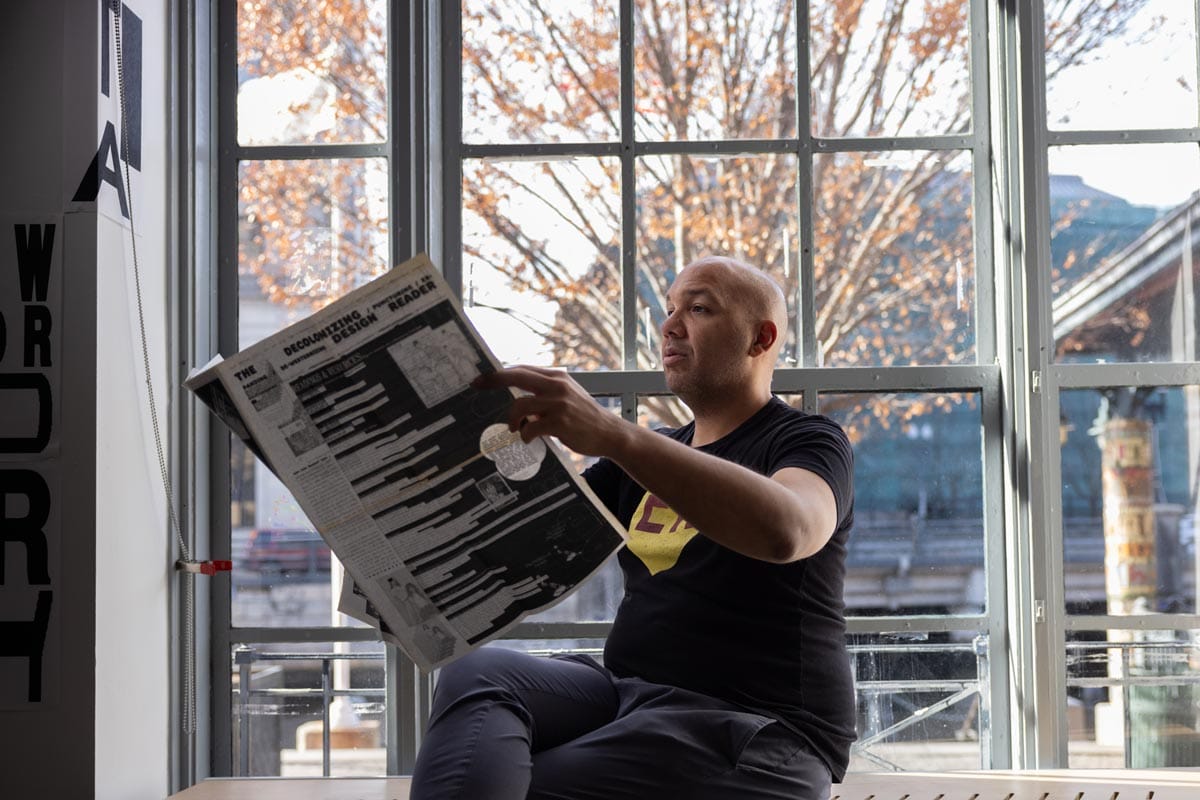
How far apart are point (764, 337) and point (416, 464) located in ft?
2.67

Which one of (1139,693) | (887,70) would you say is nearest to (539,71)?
(887,70)

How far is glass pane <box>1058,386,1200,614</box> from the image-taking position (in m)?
2.87

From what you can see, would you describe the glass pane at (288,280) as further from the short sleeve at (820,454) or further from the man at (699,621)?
the short sleeve at (820,454)

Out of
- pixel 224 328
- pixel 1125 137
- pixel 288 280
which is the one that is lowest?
pixel 224 328

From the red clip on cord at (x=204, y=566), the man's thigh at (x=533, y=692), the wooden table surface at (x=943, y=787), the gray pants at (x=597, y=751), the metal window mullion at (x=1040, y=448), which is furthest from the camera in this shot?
the metal window mullion at (x=1040, y=448)

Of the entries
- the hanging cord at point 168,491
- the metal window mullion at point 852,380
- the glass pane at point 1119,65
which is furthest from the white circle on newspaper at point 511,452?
the glass pane at point 1119,65

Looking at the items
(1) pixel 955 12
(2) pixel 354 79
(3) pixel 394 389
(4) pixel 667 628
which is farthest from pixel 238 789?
(1) pixel 955 12

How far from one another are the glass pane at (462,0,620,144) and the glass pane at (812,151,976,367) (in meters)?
0.57

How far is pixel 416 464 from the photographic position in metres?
1.59

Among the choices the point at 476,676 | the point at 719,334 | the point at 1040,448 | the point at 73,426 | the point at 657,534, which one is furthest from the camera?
the point at 1040,448

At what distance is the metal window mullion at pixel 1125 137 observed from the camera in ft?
9.57

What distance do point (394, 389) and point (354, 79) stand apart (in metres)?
1.67

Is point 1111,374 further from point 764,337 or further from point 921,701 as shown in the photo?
point 764,337

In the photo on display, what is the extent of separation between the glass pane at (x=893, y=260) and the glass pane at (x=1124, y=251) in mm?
222
